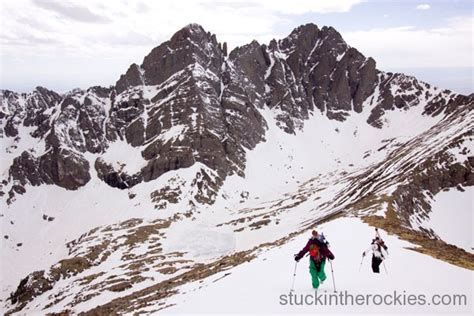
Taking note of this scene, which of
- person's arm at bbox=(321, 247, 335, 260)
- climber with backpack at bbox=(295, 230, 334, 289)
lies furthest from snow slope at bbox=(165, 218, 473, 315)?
person's arm at bbox=(321, 247, 335, 260)

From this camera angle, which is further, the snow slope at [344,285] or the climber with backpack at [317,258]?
the climber with backpack at [317,258]

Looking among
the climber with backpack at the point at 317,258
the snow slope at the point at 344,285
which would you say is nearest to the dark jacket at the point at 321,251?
the climber with backpack at the point at 317,258

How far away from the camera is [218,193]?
590ft

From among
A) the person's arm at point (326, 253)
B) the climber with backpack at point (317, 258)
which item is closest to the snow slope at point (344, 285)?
the climber with backpack at point (317, 258)

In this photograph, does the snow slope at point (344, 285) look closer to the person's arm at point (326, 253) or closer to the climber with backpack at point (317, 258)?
the climber with backpack at point (317, 258)

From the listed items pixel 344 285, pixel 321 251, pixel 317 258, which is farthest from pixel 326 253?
pixel 344 285

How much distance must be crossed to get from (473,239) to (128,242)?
93532 mm

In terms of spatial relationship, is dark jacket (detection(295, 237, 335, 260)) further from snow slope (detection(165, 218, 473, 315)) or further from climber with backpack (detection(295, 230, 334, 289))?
snow slope (detection(165, 218, 473, 315))

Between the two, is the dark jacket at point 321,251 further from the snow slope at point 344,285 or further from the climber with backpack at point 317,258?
the snow slope at point 344,285

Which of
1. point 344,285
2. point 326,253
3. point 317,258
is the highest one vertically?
point 326,253

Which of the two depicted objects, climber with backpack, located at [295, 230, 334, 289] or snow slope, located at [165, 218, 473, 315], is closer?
snow slope, located at [165, 218, 473, 315]

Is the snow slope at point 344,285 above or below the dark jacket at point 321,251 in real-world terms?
below

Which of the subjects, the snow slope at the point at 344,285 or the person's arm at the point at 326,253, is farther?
the person's arm at the point at 326,253

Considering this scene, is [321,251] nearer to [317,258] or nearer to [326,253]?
[326,253]
